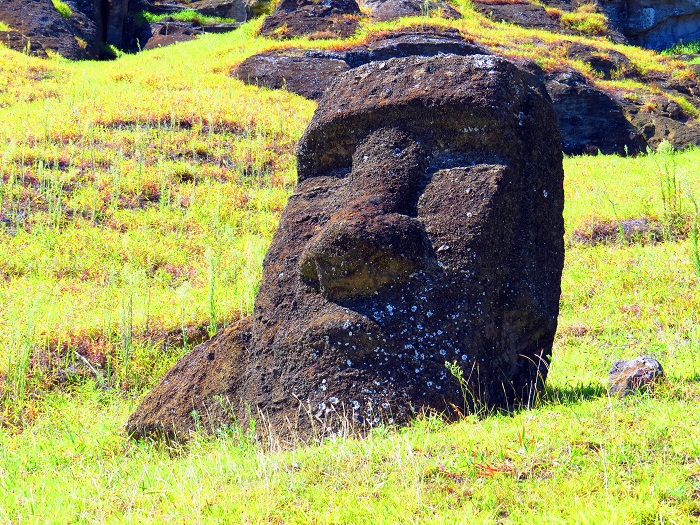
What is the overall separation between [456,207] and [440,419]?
1.23m

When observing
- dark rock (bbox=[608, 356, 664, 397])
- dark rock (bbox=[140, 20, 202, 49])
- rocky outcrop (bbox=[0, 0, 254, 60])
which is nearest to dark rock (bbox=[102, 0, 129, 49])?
rocky outcrop (bbox=[0, 0, 254, 60])

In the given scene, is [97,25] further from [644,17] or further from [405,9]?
[644,17]

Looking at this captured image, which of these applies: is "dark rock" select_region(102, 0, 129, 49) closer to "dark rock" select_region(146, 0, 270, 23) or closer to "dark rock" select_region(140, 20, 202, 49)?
"dark rock" select_region(140, 20, 202, 49)

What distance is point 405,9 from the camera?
69.7 ft

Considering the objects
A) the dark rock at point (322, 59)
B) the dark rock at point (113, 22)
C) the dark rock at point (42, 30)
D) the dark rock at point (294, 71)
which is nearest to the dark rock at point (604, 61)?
the dark rock at point (322, 59)

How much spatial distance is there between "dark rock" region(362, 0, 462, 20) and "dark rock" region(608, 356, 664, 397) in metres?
17.7

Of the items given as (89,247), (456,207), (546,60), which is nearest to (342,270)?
(456,207)

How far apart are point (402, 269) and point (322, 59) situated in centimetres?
1377

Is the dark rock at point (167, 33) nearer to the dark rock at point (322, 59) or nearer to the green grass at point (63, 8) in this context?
the green grass at point (63, 8)

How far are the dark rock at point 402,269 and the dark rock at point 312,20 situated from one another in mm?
14666

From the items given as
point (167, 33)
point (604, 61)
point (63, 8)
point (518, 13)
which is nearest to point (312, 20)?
point (604, 61)

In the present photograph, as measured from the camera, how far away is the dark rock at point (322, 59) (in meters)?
16.6

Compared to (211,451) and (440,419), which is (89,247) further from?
(440,419)

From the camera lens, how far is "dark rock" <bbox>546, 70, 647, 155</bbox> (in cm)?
1552
